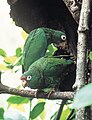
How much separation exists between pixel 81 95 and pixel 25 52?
55 centimetres

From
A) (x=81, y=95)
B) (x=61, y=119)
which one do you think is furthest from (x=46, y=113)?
(x=81, y=95)

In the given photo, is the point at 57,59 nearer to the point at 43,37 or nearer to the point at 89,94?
the point at 43,37

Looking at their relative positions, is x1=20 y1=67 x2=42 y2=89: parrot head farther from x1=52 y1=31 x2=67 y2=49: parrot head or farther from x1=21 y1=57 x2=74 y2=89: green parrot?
x1=52 y1=31 x2=67 y2=49: parrot head

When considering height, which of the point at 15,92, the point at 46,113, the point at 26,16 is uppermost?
the point at 26,16

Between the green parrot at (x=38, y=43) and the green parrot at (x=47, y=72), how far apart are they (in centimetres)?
6

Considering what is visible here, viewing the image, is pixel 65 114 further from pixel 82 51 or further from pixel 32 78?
pixel 82 51

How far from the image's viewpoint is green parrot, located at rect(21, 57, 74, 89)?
2.17 feet

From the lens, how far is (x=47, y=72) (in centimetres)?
69

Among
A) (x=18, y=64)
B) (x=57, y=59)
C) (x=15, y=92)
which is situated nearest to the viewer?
(x=15, y=92)

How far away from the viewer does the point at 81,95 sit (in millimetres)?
206

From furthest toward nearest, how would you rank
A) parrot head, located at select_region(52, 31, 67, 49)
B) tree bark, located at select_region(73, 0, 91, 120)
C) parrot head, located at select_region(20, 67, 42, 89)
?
1. parrot head, located at select_region(52, 31, 67, 49)
2. parrot head, located at select_region(20, 67, 42, 89)
3. tree bark, located at select_region(73, 0, 91, 120)

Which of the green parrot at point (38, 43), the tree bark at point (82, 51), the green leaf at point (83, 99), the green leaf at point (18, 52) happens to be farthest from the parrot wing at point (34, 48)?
the green leaf at point (83, 99)

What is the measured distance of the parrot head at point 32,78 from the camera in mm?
640

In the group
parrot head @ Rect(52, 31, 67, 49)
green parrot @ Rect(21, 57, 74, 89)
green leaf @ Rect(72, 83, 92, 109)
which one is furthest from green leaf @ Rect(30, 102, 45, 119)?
green leaf @ Rect(72, 83, 92, 109)
